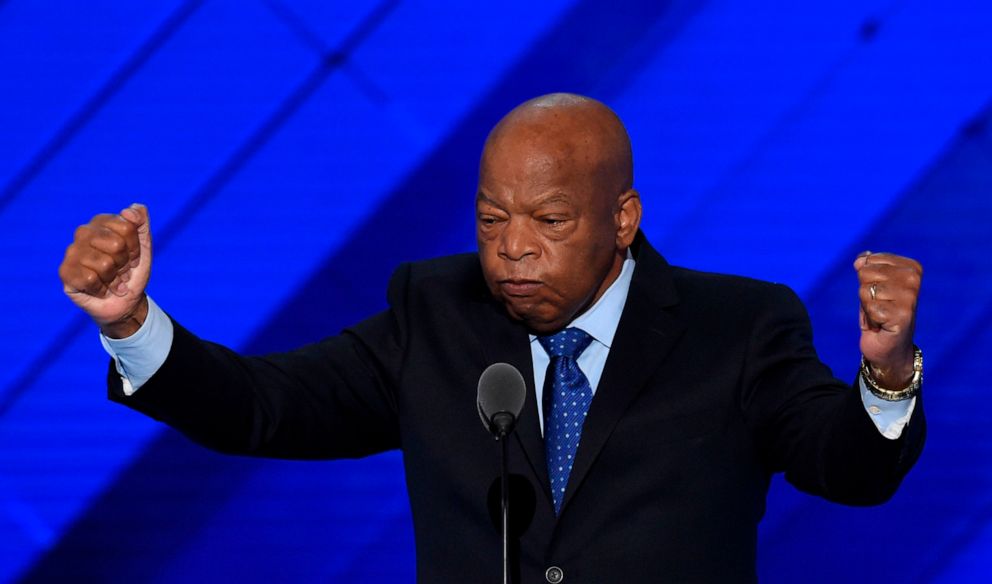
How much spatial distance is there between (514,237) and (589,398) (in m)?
0.27

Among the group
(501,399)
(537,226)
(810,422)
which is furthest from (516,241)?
(810,422)

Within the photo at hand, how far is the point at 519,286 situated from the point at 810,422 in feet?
1.48

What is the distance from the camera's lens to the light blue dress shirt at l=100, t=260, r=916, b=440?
1.91 metres

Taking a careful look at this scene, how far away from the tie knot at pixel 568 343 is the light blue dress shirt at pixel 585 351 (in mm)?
10

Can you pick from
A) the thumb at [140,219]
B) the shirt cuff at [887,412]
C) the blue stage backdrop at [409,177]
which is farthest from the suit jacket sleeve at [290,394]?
the blue stage backdrop at [409,177]

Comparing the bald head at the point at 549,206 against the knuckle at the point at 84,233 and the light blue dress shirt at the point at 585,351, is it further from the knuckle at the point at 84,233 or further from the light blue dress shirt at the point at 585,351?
the knuckle at the point at 84,233

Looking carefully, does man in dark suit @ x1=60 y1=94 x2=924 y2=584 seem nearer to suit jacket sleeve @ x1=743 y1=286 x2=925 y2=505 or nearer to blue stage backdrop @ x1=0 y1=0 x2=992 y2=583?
suit jacket sleeve @ x1=743 y1=286 x2=925 y2=505

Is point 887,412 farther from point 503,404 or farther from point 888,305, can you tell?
point 503,404

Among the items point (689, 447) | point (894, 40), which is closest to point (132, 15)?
point (894, 40)

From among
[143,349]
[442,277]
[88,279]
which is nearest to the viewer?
[88,279]

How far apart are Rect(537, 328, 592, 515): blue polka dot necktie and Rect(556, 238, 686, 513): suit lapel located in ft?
→ 0.13

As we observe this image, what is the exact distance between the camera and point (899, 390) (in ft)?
6.21

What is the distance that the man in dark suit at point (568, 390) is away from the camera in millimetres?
2012

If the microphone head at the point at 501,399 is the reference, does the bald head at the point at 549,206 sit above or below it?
above
